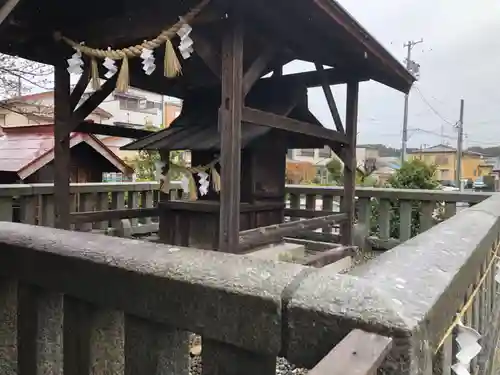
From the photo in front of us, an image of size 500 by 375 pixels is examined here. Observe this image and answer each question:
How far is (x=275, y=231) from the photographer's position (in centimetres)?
351

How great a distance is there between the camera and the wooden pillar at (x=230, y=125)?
2.73m

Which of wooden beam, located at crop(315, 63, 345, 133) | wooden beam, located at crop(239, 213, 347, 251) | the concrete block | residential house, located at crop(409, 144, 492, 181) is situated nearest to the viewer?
wooden beam, located at crop(239, 213, 347, 251)

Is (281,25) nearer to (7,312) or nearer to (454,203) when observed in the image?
(7,312)

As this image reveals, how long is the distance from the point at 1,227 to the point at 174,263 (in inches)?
28.1

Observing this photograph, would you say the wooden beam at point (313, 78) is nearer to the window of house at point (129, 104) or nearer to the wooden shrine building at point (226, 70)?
the wooden shrine building at point (226, 70)

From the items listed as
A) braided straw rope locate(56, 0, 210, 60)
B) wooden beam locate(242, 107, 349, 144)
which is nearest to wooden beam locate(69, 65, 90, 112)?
braided straw rope locate(56, 0, 210, 60)

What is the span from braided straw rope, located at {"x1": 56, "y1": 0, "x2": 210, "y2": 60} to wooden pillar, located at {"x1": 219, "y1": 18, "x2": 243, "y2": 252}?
27cm

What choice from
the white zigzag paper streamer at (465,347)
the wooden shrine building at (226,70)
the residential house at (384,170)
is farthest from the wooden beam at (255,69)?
the residential house at (384,170)

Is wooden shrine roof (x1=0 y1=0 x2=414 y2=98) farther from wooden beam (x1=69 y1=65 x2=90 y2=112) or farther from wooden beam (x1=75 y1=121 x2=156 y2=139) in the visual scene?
wooden beam (x1=75 y1=121 x2=156 y2=139)

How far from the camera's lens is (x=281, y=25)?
9.95ft

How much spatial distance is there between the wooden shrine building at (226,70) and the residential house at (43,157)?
269 cm

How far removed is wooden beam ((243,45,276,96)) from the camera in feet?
9.67

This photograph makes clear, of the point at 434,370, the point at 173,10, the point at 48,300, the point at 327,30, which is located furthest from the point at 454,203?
the point at 48,300

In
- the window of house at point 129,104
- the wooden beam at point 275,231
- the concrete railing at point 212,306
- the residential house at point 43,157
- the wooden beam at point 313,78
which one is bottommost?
the wooden beam at point 275,231
